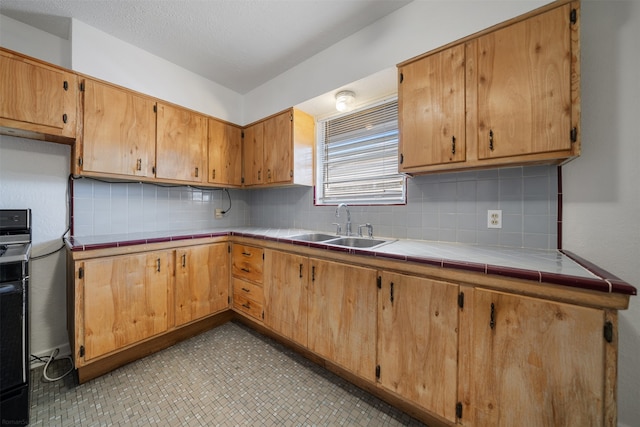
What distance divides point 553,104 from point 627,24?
1.76ft

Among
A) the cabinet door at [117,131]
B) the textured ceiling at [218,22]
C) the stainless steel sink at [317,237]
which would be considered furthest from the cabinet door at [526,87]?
the cabinet door at [117,131]

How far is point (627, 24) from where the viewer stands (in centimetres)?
Result: 113

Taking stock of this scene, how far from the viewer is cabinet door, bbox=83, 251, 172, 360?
1.57m

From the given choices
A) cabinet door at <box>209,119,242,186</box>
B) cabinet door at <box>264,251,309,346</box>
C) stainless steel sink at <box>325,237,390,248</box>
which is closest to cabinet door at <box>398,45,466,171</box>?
stainless steel sink at <box>325,237,390,248</box>

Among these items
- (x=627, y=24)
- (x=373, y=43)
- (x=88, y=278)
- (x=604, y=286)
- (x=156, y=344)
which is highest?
(x=373, y=43)

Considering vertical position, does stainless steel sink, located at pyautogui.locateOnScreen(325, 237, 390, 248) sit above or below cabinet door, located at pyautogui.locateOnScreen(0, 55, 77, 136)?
below

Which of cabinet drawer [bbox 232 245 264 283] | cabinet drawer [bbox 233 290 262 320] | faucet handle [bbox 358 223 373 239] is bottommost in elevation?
cabinet drawer [bbox 233 290 262 320]

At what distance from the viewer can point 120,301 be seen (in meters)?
1.69

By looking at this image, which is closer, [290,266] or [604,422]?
[604,422]

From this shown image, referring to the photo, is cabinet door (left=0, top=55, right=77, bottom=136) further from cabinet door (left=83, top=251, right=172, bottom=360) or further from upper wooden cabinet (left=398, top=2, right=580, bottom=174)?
upper wooden cabinet (left=398, top=2, right=580, bottom=174)

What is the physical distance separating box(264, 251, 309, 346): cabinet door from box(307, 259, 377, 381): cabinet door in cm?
8

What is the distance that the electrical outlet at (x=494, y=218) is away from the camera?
1488 mm

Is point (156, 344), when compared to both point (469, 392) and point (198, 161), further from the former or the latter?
point (469, 392)

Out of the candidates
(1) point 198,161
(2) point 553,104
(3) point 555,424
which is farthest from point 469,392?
(1) point 198,161
